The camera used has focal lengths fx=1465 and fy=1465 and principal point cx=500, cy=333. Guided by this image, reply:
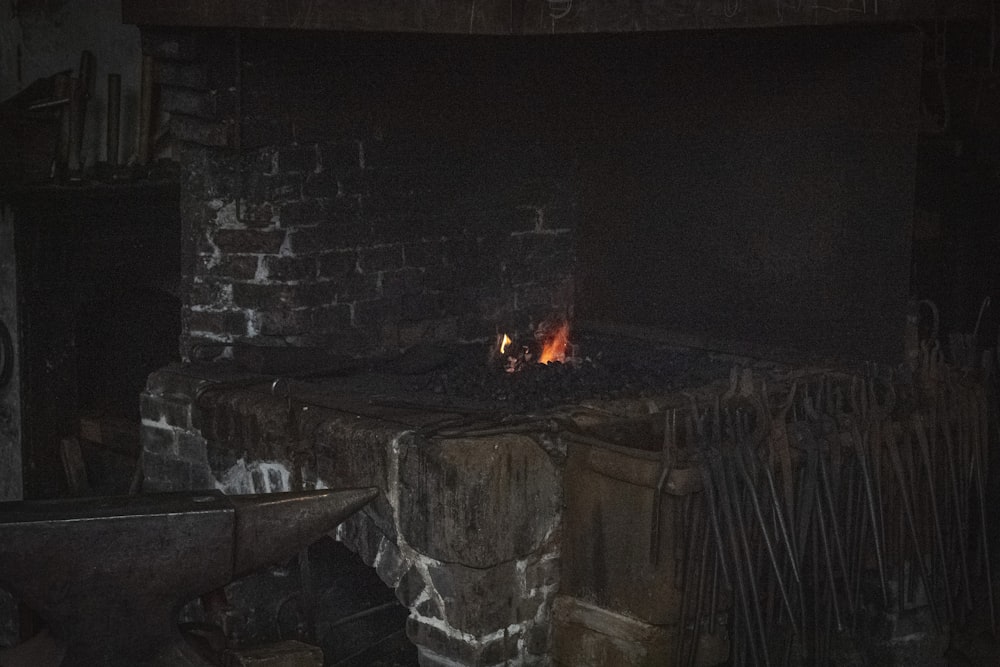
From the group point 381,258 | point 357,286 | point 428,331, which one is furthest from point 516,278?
point 357,286

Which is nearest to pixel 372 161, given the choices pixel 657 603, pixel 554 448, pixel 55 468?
pixel 554 448

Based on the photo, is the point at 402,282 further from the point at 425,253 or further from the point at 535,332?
the point at 535,332

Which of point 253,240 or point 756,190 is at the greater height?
point 756,190

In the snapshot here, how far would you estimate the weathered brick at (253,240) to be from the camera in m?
6.17

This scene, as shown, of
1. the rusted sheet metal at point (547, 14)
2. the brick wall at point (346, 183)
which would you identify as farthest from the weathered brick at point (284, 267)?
the rusted sheet metal at point (547, 14)

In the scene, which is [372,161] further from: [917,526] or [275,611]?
[917,526]

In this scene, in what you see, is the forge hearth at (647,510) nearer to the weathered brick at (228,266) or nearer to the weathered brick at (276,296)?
the weathered brick at (276,296)

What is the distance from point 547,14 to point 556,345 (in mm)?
1969

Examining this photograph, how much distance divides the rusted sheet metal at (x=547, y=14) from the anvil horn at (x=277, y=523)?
2.04 metres

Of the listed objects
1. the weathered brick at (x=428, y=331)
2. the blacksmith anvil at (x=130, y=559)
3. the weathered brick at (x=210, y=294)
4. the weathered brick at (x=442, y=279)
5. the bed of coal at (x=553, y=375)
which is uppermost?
the weathered brick at (x=442, y=279)

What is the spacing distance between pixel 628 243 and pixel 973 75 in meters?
1.85

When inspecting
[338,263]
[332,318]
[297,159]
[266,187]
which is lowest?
[332,318]

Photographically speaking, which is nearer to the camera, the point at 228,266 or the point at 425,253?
the point at 228,266

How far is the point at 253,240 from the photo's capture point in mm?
6184
